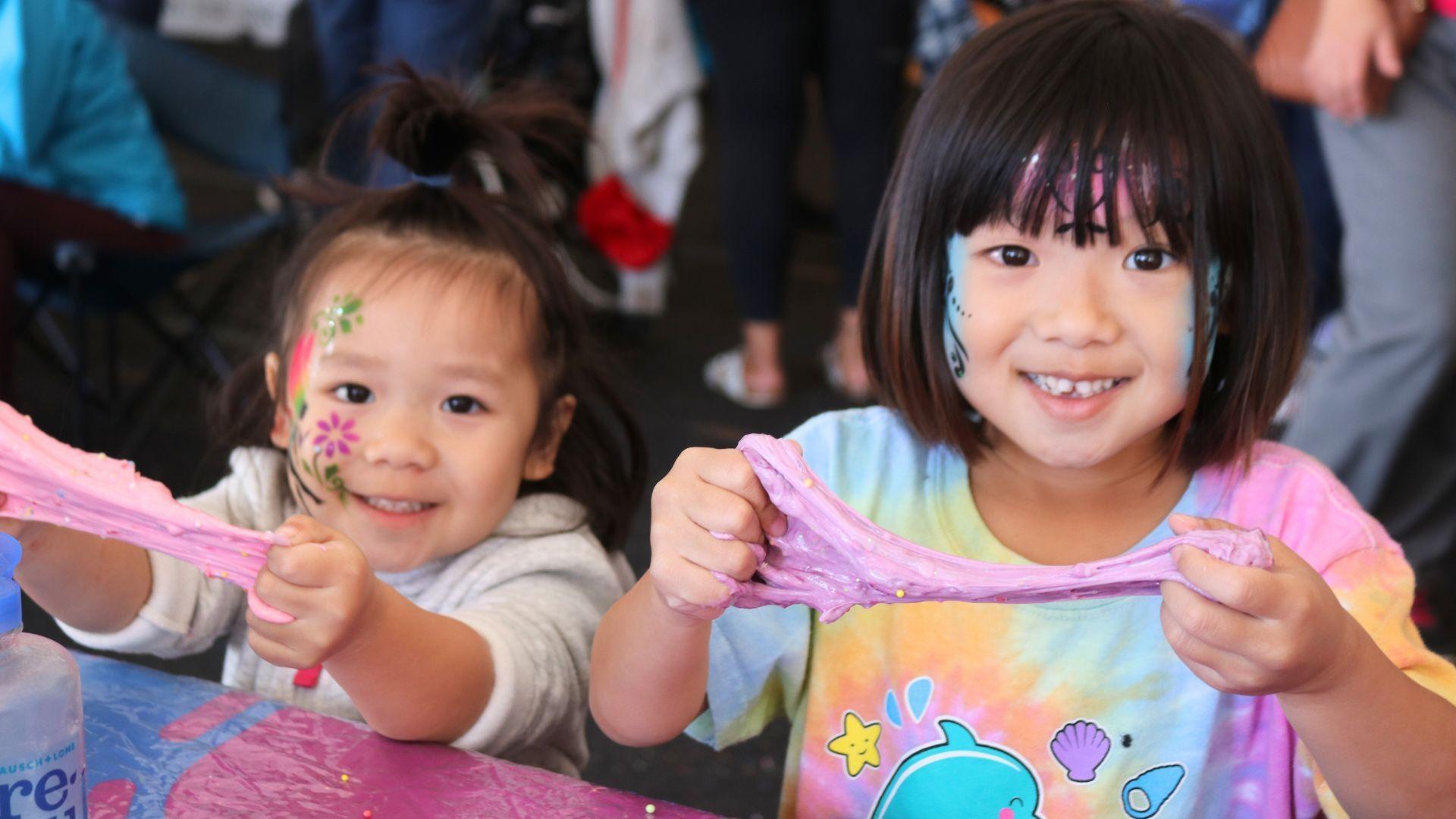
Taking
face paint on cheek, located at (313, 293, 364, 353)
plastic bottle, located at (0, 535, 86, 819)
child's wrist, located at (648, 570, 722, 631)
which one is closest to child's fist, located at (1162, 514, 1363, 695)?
child's wrist, located at (648, 570, 722, 631)

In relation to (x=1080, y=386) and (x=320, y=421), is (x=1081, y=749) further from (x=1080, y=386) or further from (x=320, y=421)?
(x=320, y=421)

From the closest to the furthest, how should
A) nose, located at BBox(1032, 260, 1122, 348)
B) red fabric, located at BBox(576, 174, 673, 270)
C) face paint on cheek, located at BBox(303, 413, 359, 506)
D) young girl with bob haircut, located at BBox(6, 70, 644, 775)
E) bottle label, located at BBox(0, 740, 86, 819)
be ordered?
bottle label, located at BBox(0, 740, 86, 819) → nose, located at BBox(1032, 260, 1122, 348) → young girl with bob haircut, located at BBox(6, 70, 644, 775) → face paint on cheek, located at BBox(303, 413, 359, 506) → red fabric, located at BBox(576, 174, 673, 270)

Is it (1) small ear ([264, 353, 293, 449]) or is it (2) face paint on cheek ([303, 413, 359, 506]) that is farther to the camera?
(1) small ear ([264, 353, 293, 449])

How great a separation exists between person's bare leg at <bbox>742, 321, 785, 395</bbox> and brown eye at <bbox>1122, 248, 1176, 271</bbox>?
2461 millimetres

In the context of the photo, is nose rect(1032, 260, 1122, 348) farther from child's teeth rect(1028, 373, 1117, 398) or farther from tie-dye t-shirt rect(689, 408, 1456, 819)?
tie-dye t-shirt rect(689, 408, 1456, 819)

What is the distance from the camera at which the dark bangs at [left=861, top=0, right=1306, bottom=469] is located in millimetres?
998

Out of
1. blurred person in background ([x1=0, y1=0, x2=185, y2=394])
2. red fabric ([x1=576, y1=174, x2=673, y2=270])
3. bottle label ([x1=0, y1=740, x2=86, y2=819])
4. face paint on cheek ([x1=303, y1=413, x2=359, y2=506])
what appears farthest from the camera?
red fabric ([x1=576, y1=174, x2=673, y2=270])

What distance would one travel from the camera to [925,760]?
1.07 m

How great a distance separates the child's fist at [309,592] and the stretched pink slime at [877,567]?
248mm

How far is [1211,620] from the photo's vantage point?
2.59 ft

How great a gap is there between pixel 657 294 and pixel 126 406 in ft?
4.87

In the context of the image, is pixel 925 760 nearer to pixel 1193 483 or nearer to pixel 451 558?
pixel 1193 483

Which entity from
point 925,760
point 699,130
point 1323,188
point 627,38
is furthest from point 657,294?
point 925,760

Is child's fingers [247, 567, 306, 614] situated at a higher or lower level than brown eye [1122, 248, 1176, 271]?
lower
